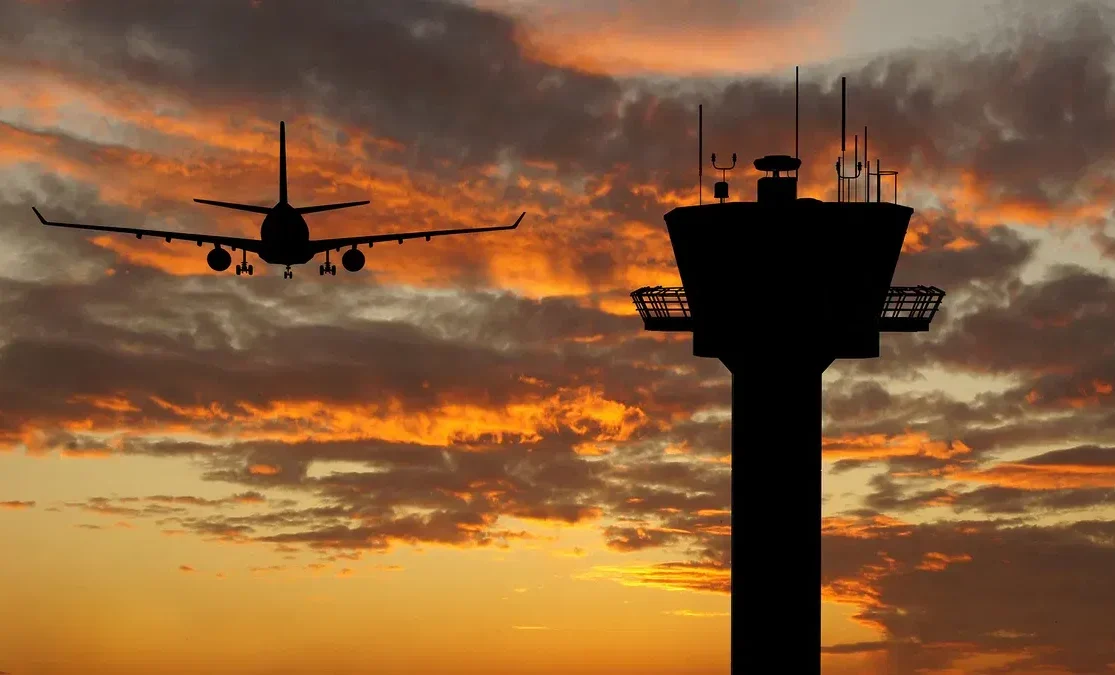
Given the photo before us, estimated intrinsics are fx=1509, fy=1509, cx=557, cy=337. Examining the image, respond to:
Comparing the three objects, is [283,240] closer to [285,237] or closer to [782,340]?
[285,237]

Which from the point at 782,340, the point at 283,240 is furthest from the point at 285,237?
the point at 782,340

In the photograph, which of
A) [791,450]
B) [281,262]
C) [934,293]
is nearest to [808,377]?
[791,450]

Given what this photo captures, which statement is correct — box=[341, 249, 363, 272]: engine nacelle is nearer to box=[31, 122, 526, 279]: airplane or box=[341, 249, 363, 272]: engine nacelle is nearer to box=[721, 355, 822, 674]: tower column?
box=[31, 122, 526, 279]: airplane

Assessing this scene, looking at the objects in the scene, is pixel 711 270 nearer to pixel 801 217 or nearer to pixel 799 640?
pixel 801 217

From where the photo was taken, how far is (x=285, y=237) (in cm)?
9869

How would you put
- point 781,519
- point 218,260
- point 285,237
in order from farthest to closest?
1. point 285,237
2. point 218,260
3. point 781,519

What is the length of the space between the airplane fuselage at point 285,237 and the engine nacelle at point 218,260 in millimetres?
4061

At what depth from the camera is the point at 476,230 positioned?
100000 mm

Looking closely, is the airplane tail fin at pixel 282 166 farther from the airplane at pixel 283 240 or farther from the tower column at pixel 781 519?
the tower column at pixel 781 519

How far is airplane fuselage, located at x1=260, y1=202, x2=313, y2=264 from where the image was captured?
98.6m

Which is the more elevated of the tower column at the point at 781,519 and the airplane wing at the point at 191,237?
the airplane wing at the point at 191,237

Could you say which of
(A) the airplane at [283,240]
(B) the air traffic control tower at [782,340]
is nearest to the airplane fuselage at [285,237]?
(A) the airplane at [283,240]

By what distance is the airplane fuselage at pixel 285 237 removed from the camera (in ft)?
323

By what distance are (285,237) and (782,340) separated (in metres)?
39.9
